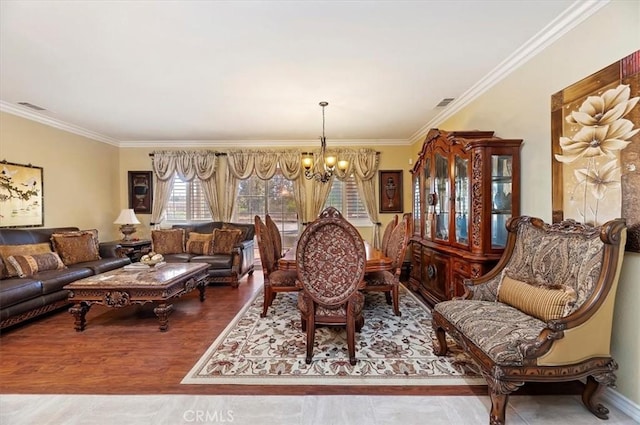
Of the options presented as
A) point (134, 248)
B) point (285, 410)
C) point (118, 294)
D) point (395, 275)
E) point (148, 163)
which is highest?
point (148, 163)

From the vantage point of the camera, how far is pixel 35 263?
382 centimetres

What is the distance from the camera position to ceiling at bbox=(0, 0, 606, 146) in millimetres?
2215

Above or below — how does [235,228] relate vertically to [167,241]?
above

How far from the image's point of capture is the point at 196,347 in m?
2.87

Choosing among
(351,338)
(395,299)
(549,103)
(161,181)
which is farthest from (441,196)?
(161,181)

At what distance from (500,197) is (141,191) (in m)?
6.53

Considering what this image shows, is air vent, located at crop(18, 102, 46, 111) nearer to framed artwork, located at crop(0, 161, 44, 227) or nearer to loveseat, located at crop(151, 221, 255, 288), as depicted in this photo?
framed artwork, located at crop(0, 161, 44, 227)

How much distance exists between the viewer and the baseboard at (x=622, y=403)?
1850 mm

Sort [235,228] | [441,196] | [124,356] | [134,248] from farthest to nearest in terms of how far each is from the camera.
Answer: [235,228] → [134,248] → [441,196] → [124,356]

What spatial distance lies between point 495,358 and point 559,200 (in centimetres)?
146

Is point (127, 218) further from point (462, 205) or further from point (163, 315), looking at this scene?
point (462, 205)

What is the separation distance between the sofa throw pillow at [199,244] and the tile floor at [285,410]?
3.37m

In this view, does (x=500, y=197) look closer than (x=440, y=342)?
No

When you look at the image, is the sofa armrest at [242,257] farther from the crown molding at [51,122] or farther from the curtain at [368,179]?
the crown molding at [51,122]
